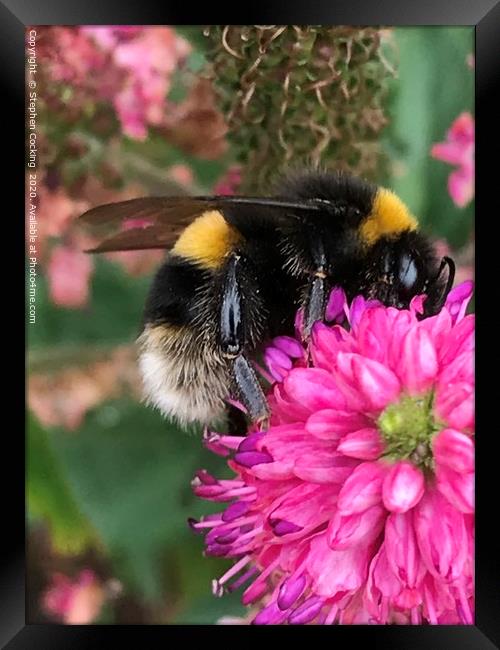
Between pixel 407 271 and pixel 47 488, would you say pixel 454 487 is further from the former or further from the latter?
pixel 47 488

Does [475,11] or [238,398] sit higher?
[475,11]

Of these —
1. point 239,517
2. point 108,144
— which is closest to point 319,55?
point 108,144

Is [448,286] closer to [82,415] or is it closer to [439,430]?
[439,430]

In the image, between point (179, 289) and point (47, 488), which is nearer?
point (179, 289)

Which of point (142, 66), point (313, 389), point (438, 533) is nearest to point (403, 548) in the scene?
point (438, 533)

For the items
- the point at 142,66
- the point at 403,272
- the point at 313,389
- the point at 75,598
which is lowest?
the point at 75,598

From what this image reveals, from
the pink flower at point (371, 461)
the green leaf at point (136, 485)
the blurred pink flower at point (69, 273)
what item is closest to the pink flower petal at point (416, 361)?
the pink flower at point (371, 461)

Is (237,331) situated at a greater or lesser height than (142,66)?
lesser

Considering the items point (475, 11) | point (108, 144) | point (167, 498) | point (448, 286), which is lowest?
point (167, 498)
